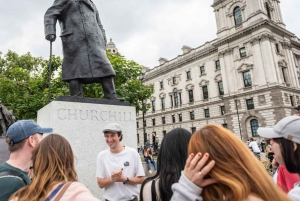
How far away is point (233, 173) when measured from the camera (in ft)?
3.52

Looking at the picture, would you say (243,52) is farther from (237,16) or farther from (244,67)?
(237,16)

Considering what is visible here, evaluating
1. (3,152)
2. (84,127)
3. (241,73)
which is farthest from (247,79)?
(3,152)

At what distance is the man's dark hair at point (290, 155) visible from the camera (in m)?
1.67

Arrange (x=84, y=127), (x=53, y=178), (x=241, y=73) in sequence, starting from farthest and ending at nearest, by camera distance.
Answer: (x=241, y=73) < (x=84, y=127) < (x=53, y=178)

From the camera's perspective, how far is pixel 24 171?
68.2 inches

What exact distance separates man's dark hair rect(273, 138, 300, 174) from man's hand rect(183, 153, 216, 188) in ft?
3.17

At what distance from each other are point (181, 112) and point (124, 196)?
43429 mm

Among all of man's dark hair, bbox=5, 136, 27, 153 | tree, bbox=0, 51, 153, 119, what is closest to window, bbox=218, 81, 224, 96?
tree, bbox=0, 51, 153, 119

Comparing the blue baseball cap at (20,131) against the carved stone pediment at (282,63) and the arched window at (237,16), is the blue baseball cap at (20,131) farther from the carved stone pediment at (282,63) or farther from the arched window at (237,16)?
the arched window at (237,16)

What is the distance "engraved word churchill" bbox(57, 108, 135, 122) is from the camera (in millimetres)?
4009

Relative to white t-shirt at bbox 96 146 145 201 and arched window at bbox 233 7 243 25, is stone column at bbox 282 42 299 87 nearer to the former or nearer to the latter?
arched window at bbox 233 7 243 25

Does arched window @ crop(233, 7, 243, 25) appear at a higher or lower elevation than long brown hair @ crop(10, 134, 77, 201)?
higher

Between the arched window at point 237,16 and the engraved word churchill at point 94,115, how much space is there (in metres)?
37.8

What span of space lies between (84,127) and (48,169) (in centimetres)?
277
